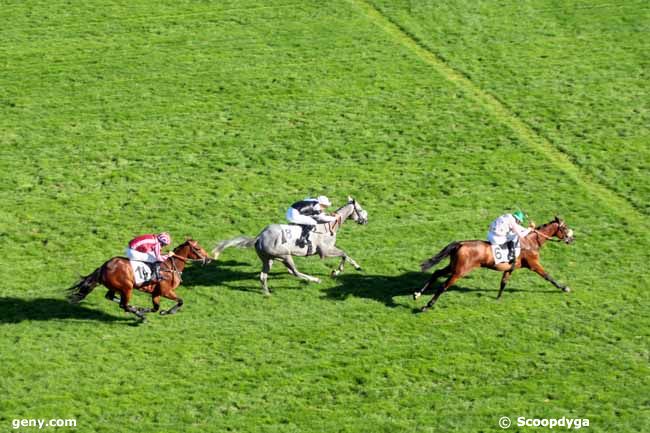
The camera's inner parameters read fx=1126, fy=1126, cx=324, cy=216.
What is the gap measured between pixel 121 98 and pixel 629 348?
16.4m

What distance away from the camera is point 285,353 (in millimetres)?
21469

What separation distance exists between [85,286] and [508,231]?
8483mm

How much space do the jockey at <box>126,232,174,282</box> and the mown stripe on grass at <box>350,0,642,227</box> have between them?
442 inches

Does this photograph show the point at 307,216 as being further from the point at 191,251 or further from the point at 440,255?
the point at 440,255

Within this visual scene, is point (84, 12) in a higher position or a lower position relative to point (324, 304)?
higher

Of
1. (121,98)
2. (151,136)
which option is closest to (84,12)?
(121,98)

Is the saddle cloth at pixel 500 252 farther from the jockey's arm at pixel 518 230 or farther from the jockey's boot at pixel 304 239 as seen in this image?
the jockey's boot at pixel 304 239

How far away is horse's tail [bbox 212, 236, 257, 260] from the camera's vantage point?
76.4 feet

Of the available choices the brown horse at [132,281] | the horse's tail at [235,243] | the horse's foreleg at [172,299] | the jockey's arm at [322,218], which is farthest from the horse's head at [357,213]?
the horse's foreleg at [172,299]

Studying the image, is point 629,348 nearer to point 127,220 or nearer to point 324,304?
point 324,304

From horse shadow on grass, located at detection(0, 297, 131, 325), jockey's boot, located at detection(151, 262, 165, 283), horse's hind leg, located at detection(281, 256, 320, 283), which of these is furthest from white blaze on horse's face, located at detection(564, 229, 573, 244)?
horse shadow on grass, located at detection(0, 297, 131, 325)

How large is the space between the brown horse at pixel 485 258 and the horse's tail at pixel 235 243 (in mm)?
3557

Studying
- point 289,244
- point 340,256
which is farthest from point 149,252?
point 340,256
